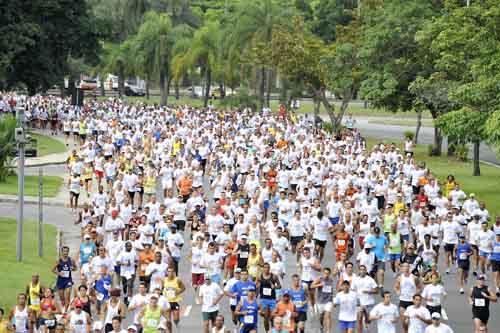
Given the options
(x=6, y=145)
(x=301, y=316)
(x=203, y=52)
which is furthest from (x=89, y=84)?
(x=301, y=316)

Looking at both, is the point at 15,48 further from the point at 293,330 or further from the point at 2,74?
the point at 293,330

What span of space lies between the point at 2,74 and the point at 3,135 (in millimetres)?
17421

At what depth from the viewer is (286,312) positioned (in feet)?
53.3

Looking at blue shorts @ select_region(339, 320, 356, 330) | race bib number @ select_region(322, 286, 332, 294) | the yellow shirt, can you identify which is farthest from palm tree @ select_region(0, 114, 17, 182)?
blue shorts @ select_region(339, 320, 356, 330)

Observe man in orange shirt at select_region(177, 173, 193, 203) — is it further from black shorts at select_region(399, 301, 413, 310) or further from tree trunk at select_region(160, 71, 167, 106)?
tree trunk at select_region(160, 71, 167, 106)

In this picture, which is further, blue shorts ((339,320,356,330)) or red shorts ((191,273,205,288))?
red shorts ((191,273,205,288))

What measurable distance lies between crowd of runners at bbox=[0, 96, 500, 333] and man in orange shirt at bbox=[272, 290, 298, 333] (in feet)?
0.06

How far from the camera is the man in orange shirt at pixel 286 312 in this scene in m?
16.1

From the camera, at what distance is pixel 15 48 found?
53.8m

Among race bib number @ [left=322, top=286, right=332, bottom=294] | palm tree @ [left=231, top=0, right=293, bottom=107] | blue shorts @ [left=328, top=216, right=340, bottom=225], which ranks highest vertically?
palm tree @ [left=231, top=0, right=293, bottom=107]

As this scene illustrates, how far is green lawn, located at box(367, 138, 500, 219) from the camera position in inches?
1423

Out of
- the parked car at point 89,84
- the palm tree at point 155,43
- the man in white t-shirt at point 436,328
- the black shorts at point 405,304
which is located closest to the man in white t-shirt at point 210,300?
the black shorts at point 405,304

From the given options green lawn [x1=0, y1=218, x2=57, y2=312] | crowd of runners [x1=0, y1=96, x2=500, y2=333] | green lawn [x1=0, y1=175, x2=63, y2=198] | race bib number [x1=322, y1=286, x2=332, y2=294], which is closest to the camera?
crowd of runners [x1=0, y1=96, x2=500, y2=333]

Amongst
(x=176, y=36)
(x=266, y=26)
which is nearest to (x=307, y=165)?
(x=266, y=26)
